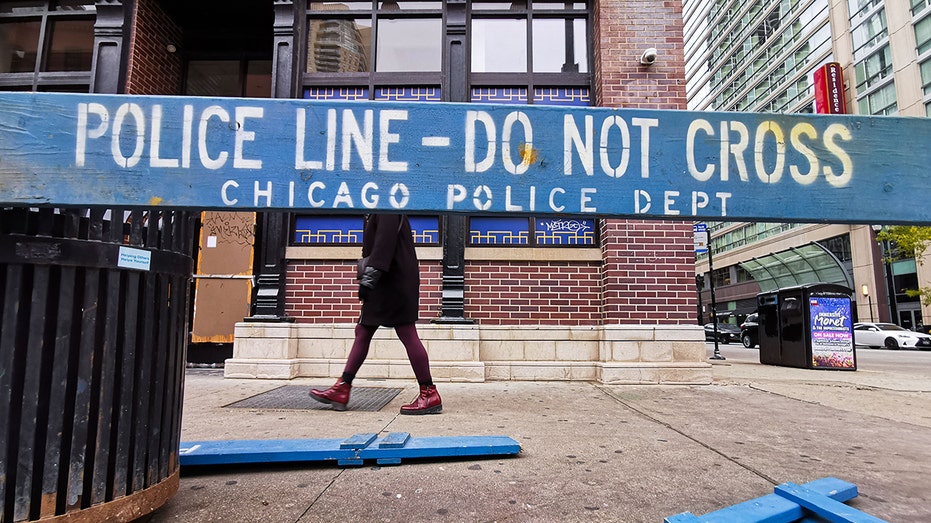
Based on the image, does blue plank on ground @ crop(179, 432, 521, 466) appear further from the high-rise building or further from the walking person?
the high-rise building

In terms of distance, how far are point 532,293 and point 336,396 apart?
311cm

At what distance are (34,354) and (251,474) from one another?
130 cm

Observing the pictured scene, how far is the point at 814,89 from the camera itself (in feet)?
116

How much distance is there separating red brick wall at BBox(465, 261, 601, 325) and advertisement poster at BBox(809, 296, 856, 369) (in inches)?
223

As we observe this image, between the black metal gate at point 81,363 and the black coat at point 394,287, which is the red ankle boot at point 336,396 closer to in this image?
the black coat at point 394,287

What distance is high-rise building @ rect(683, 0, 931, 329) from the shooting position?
30781 mm

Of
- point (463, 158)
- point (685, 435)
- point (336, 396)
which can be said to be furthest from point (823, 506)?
point (336, 396)

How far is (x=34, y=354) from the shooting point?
1549 mm

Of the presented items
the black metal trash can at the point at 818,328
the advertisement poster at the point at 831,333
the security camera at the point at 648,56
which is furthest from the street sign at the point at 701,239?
the security camera at the point at 648,56

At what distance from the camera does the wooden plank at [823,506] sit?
1849mm

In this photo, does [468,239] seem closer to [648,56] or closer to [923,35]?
[648,56]

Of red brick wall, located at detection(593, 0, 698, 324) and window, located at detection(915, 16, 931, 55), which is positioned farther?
window, located at detection(915, 16, 931, 55)

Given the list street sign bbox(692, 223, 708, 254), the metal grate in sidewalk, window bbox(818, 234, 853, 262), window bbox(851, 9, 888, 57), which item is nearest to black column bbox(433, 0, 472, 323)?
the metal grate in sidewalk

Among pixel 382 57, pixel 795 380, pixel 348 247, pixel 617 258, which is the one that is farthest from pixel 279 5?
pixel 795 380
